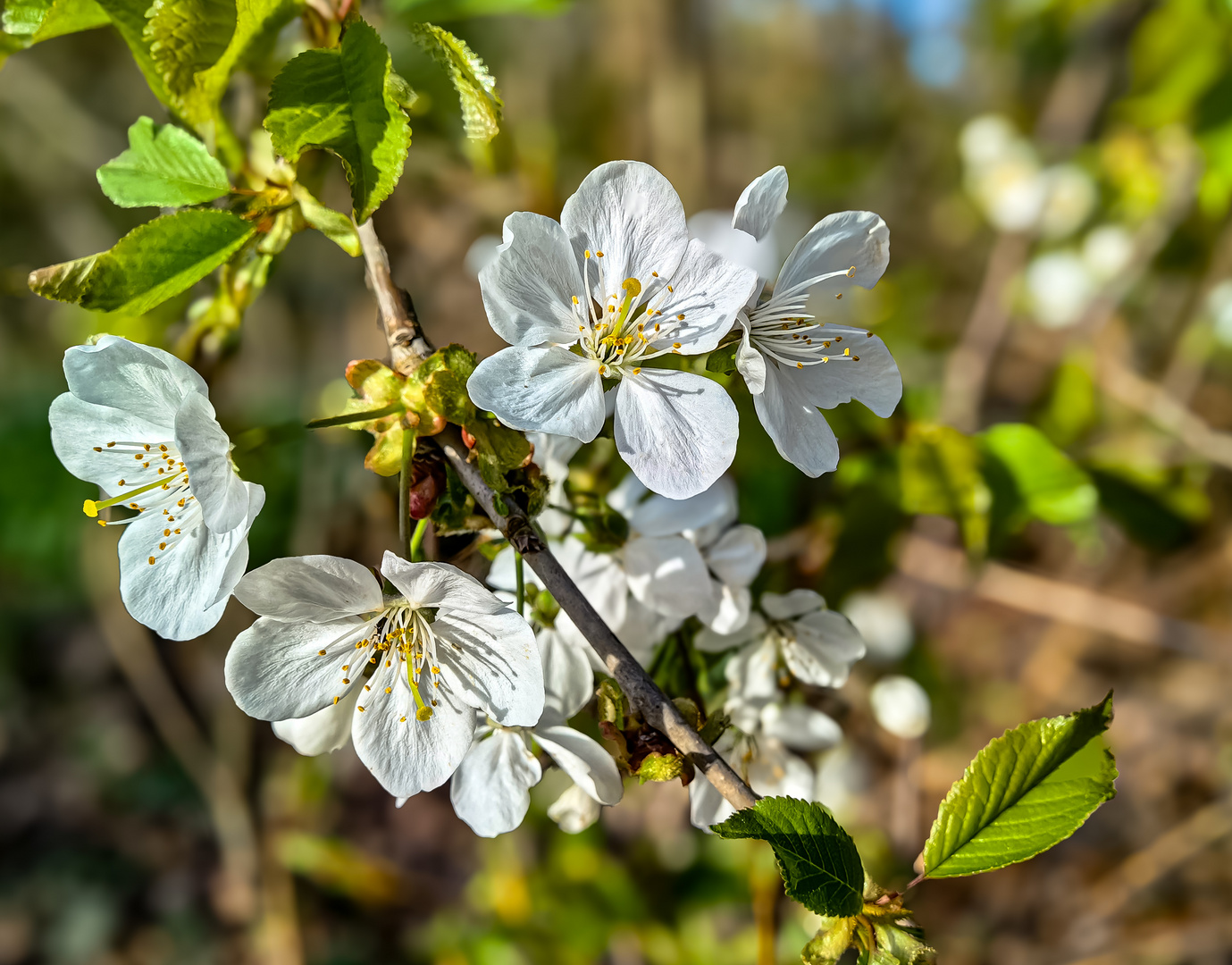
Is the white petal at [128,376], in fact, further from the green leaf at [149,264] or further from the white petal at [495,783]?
the white petal at [495,783]

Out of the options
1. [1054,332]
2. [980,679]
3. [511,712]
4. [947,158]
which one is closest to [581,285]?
[511,712]

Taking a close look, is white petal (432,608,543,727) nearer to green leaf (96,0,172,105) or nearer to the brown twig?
the brown twig

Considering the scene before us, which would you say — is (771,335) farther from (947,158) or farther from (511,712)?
(947,158)

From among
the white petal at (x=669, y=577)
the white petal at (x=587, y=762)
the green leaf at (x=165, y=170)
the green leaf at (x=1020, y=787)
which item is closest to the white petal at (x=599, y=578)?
the white petal at (x=669, y=577)

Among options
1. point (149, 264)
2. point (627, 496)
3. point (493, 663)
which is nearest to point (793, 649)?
point (627, 496)

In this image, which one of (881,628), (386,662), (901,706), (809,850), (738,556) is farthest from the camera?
(881,628)

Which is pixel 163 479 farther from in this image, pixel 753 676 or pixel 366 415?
pixel 753 676
